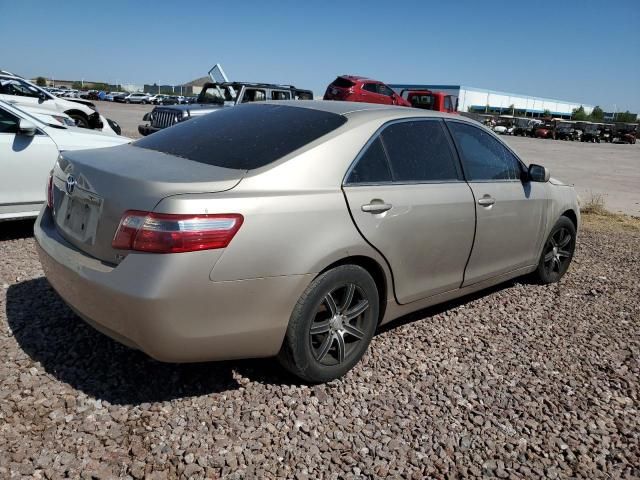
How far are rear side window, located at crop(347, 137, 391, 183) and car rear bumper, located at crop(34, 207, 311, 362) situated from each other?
2.40ft

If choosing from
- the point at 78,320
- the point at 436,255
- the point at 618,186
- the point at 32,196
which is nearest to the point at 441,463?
the point at 436,255

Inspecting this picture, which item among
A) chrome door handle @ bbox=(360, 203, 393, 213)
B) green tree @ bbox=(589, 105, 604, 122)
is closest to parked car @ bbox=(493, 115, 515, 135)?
chrome door handle @ bbox=(360, 203, 393, 213)

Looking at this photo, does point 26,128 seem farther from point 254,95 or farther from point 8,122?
point 254,95

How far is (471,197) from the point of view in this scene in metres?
3.72

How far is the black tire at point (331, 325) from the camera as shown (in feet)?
9.18

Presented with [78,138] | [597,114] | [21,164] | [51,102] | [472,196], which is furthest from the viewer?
[597,114]

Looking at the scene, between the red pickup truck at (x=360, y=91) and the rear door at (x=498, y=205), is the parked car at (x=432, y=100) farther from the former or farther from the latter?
the rear door at (x=498, y=205)

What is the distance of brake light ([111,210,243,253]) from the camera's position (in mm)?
2373

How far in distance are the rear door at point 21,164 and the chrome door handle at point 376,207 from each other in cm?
386

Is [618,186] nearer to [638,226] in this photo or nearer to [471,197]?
[638,226]

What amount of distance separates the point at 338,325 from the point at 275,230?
765 millimetres

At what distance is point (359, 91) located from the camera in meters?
22.9

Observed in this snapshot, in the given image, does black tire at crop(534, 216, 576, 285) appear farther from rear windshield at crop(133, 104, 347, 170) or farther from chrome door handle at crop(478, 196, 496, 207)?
rear windshield at crop(133, 104, 347, 170)

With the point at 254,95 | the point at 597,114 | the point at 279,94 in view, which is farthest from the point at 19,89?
the point at 597,114
